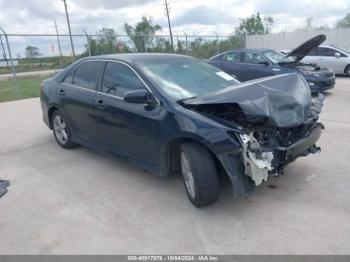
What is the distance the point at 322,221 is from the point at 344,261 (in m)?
0.57

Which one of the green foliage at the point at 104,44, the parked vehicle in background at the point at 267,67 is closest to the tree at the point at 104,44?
the green foliage at the point at 104,44

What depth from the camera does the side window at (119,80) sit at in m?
3.96

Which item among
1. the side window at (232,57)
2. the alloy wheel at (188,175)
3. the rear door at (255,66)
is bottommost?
the alloy wheel at (188,175)

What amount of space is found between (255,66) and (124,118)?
7.63 meters

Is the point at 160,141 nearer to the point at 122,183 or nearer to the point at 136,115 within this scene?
the point at 136,115

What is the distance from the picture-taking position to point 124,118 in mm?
3951

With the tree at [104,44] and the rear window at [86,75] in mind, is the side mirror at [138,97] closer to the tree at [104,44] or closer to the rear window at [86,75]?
the rear window at [86,75]

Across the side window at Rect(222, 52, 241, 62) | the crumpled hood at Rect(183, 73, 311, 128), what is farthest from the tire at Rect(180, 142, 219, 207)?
the side window at Rect(222, 52, 241, 62)

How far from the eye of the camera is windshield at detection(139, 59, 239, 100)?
3756mm

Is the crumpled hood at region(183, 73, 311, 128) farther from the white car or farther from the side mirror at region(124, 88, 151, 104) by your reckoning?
the white car

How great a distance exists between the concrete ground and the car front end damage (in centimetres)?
43

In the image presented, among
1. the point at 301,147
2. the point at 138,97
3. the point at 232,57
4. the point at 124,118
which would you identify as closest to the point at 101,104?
the point at 124,118

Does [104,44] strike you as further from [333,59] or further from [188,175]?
[188,175]

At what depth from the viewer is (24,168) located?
4.83 metres
